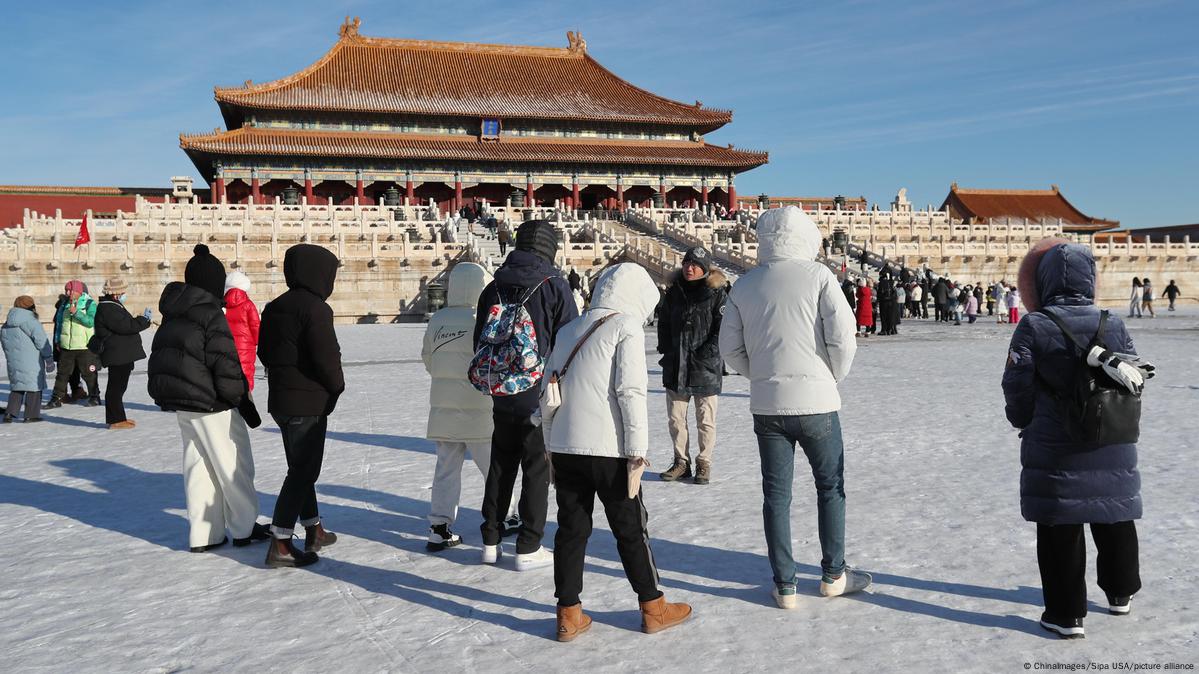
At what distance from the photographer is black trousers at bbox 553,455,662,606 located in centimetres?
357

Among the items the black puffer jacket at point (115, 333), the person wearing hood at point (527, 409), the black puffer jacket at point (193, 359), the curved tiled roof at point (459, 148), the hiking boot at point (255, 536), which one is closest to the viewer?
the person wearing hood at point (527, 409)

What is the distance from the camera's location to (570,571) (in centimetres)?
356

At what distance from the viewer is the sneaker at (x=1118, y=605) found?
360cm

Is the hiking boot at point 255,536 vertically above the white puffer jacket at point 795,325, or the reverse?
the white puffer jacket at point 795,325

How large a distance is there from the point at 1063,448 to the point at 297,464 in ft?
11.6

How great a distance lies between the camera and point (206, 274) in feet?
16.4

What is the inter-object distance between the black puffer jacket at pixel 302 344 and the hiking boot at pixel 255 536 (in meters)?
0.92

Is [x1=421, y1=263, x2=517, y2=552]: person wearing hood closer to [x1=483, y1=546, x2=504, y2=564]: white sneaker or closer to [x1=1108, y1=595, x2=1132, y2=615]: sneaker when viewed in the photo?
[x1=483, y1=546, x2=504, y2=564]: white sneaker

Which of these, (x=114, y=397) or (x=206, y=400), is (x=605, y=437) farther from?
(x=114, y=397)

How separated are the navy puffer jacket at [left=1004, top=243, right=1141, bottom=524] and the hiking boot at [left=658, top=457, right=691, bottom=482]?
3.20 m

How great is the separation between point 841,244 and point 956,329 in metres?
10.4

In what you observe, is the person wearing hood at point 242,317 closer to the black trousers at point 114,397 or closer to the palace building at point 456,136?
the black trousers at point 114,397

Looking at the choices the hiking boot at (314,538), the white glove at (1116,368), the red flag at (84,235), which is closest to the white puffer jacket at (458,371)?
the hiking boot at (314,538)

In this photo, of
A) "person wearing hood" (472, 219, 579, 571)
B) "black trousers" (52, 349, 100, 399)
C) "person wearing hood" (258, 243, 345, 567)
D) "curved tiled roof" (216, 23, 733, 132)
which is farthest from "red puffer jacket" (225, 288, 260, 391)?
"curved tiled roof" (216, 23, 733, 132)
